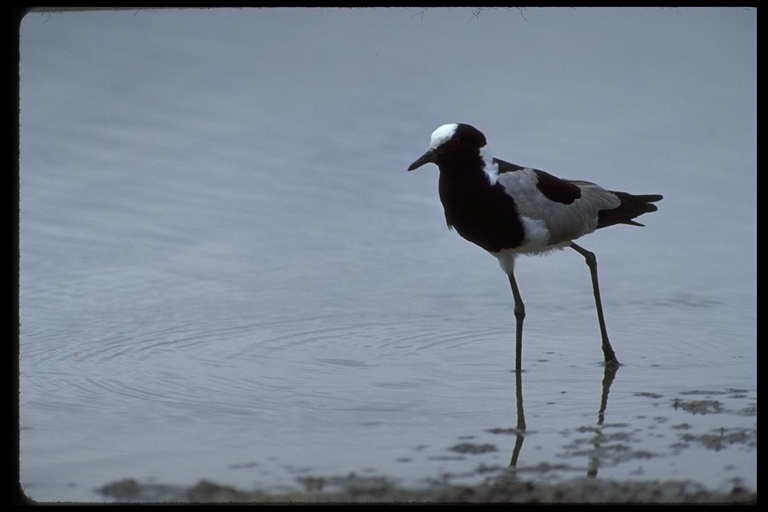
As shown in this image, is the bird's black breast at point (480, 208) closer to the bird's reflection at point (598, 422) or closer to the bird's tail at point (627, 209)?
the bird's reflection at point (598, 422)

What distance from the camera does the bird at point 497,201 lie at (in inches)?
258

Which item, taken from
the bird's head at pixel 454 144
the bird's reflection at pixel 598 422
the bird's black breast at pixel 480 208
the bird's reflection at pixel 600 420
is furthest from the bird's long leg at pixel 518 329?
the bird's head at pixel 454 144

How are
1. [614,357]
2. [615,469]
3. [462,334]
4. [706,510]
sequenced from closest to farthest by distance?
[706,510], [615,469], [614,357], [462,334]

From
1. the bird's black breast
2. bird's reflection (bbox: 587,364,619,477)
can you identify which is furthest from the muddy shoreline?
the bird's black breast

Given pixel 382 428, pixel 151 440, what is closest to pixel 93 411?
pixel 151 440

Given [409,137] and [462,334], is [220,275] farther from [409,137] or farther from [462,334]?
[409,137]

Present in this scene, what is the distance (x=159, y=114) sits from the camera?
11.1 metres

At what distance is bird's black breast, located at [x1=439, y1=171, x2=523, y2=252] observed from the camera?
21.5ft

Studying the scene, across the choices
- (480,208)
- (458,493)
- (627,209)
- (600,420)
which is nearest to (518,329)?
(480,208)

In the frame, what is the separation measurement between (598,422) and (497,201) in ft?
5.37

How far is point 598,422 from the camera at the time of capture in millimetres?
5324

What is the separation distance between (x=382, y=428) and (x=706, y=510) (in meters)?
1.59

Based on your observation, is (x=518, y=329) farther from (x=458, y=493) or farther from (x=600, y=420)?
(x=458, y=493)

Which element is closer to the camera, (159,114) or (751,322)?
(751,322)
